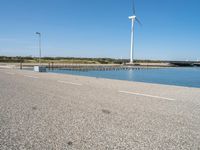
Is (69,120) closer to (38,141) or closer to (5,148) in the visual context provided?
(38,141)

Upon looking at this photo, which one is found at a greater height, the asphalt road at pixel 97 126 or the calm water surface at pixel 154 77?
the asphalt road at pixel 97 126

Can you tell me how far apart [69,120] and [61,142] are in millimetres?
1309

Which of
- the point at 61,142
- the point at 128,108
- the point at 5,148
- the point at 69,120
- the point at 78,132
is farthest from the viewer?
the point at 128,108

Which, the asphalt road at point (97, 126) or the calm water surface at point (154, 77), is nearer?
the asphalt road at point (97, 126)

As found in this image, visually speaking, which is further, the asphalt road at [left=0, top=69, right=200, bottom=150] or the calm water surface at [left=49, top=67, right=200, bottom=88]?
the calm water surface at [left=49, top=67, right=200, bottom=88]

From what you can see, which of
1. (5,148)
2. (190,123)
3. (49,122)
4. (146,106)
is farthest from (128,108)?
(5,148)

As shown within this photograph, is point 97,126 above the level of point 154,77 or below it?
above

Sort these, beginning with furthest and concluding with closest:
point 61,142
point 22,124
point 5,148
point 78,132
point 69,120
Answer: point 69,120
point 22,124
point 78,132
point 61,142
point 5,148

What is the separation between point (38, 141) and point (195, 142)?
2.59 m

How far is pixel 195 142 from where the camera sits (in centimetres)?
379

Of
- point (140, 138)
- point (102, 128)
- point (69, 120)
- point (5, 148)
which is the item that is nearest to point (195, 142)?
point (140, 138)

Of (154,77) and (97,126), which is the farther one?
(154,77)

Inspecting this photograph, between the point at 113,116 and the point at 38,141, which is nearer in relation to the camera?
the point at 38,141

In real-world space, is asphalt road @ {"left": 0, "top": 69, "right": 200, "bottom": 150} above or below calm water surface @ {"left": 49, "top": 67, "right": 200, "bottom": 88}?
above
